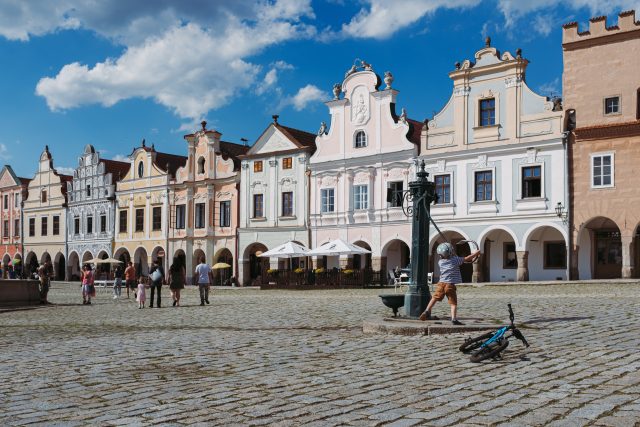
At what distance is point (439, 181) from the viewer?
36.2 m

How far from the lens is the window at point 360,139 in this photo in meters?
39.3

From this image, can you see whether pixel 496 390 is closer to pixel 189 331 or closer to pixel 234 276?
pixel 189 331

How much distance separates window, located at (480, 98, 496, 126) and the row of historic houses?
0.22 feet

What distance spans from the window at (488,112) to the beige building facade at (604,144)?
3.33 m

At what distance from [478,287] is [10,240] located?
45930mm

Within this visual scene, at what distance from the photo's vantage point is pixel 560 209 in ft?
105

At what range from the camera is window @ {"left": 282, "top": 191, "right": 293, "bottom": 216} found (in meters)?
42.6

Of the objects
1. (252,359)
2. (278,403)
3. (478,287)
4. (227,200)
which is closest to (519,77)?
(478,287)

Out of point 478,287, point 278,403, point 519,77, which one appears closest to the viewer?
point 278,403

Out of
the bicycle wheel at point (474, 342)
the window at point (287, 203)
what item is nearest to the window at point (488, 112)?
the window at point (287, 203)

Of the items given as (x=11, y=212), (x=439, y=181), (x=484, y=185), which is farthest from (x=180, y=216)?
(x=11, y=212)

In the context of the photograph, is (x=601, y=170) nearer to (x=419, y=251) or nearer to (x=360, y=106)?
(x=360, y=106)

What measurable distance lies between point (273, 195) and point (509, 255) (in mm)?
14430

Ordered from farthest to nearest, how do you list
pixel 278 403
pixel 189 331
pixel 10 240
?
pixel 10 240 < pixel 189 331 < pixel 278 403
